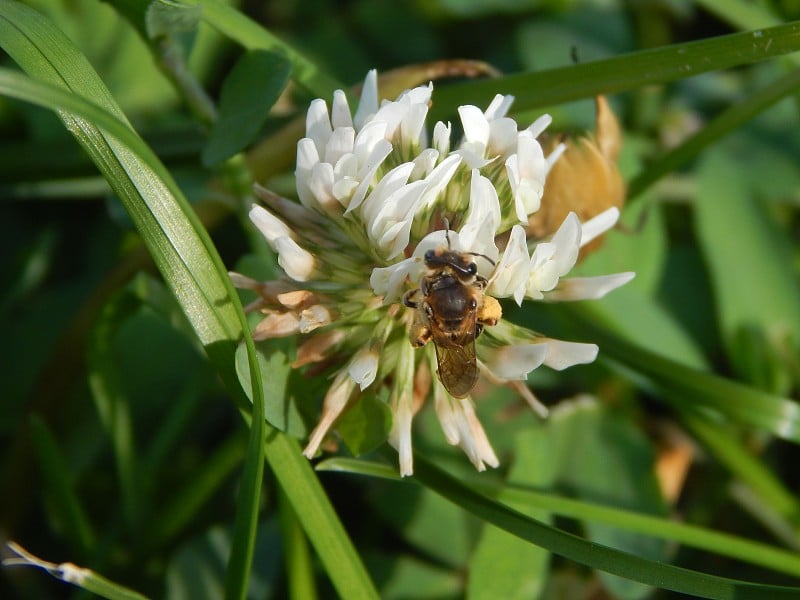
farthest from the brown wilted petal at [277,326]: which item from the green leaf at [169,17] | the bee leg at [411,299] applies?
the green leaf at [169,17]

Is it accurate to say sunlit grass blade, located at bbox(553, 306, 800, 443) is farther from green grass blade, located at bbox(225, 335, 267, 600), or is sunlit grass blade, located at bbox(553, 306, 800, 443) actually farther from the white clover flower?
green grass blade, located at bbox(225, 335, 267, 600)

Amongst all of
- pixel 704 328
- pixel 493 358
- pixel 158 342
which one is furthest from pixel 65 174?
pixel 704 328

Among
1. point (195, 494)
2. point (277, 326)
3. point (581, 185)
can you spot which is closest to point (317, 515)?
point (277, 326)

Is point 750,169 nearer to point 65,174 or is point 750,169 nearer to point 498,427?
point 498,427

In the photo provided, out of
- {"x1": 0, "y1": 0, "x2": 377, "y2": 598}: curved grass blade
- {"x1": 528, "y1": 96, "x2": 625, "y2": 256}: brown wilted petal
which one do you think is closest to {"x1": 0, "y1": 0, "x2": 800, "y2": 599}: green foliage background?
{"x1": 0, "y1": 0, "x2": 377, "y2": 598}: curved grass blade

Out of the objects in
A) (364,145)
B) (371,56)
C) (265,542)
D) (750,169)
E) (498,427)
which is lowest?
(265,542)

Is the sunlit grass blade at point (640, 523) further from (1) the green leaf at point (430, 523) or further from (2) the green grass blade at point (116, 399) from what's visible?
(2) the green grass blade at point (116, 399)
